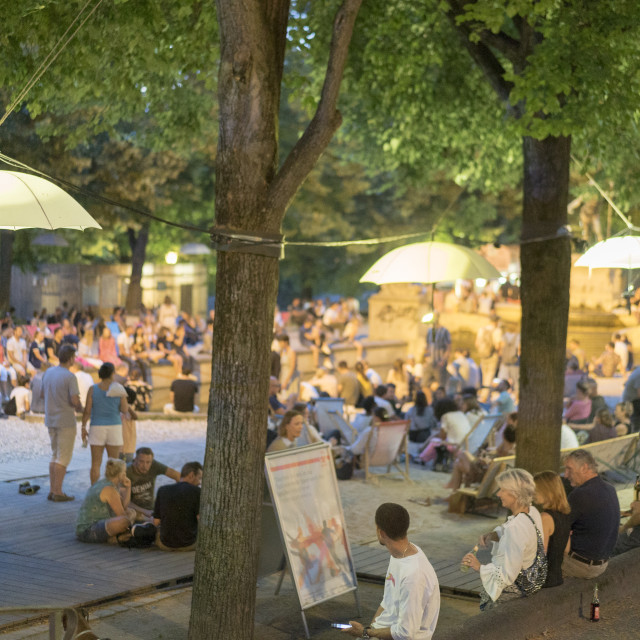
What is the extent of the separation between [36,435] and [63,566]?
6.33 meters

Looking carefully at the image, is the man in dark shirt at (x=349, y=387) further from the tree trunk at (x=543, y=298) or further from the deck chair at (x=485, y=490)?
the tree trunk at (x=543, y=298)

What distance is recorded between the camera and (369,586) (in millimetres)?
8727

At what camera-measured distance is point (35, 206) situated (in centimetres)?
855

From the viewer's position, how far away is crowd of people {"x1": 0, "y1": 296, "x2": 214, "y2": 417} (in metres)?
16.3

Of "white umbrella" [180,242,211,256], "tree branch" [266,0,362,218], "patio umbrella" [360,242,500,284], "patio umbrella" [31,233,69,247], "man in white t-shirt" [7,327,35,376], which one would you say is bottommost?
"man in white t-shirt" [7,327,35,376]

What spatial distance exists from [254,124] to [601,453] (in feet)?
28.0

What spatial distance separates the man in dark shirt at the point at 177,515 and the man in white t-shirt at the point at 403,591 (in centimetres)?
387

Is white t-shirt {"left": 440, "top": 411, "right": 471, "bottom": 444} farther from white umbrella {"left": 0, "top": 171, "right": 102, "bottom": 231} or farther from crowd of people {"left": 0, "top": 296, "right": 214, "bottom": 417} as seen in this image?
white umbrella {"left": 0, "top": 171, "right": 102, "bottom": 231}

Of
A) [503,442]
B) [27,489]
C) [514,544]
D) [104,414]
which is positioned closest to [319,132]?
[514,544]

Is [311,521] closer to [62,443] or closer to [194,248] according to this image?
[62,443]

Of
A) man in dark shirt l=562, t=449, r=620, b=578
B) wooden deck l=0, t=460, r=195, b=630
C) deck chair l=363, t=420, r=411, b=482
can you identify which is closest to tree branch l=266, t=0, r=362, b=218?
man in dark shirt l=562, t=449, r=620, b=578

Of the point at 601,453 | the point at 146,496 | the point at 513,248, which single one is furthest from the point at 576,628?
the point at 513,248

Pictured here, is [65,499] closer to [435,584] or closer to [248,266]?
[248,266]

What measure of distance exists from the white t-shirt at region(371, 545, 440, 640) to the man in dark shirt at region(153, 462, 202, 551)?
12.9ft
